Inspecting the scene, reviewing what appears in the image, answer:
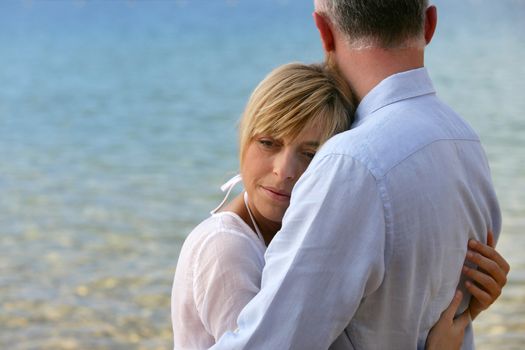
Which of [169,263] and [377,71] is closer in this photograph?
[377,71]

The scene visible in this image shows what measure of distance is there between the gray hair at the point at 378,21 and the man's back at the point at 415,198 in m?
0.09

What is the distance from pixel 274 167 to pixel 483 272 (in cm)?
59

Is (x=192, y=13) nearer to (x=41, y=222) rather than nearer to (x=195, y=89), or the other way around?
(x=195, y=89)

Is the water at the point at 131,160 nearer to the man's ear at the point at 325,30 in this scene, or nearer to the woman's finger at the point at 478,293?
Answer: the woman's finger at the point at 478,293

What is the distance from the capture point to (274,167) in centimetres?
229

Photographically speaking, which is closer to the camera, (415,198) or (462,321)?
(415,198)

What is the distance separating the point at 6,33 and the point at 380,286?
114 feet

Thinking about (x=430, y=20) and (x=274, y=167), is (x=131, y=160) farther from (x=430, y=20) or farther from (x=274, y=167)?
(x=430, y=20)

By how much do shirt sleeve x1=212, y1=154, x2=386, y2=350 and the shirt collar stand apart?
0.87 feet

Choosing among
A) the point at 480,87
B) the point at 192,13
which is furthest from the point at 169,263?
the point at 192,13

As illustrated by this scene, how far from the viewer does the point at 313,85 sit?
2.24 metres

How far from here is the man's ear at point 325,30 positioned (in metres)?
2.03

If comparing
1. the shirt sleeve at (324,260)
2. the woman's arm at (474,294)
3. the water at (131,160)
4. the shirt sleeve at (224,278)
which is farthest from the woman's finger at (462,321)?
the water at (131,160)

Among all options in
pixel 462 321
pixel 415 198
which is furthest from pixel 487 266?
pixel 415 198
